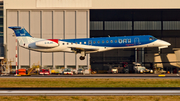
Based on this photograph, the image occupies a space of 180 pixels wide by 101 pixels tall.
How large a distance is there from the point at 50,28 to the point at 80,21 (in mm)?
8792

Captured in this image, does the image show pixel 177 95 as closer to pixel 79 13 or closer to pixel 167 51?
pixel 79 13

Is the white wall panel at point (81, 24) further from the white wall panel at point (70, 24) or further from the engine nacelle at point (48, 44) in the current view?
the engine nacelle at point (48, 44)

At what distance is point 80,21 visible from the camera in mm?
73688

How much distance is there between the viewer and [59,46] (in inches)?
2060

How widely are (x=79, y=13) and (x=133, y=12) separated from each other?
Answer: 17015 mm

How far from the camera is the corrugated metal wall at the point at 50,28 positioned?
73.6m

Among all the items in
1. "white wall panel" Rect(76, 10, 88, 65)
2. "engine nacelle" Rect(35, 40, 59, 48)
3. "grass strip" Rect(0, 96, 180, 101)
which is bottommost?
"grass strip" Rect(0, 96, 180, 101)

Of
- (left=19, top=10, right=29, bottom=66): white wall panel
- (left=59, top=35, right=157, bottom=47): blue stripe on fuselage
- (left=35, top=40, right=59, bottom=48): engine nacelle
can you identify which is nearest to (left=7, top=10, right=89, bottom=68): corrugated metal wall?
(left=19, top=10, right=29, bottom=66): white wall panel

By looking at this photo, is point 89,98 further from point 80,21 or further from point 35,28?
point 35,28

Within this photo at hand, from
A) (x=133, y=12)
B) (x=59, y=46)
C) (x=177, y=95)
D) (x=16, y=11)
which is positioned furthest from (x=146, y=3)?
(x=177, y=95)

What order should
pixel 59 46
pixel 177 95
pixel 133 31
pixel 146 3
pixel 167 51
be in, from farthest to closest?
pixel 167 51
pixel 133 31
pixel 146 3
pixel 59 46
pixel 177 95

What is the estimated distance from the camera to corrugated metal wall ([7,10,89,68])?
73.6 m

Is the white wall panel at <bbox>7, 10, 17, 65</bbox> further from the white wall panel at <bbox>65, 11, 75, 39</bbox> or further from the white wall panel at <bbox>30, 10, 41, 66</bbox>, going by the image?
the white wall panel at <bbox>65, 11, 75, 39</bbox>

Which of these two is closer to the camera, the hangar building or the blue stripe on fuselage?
the blue stripe on fuselage
